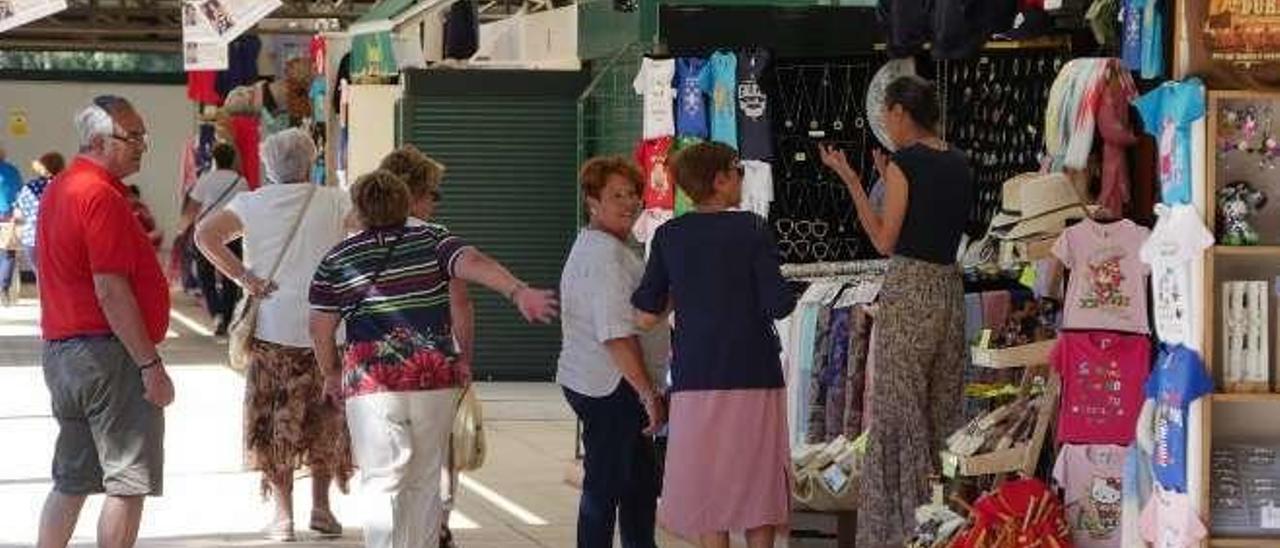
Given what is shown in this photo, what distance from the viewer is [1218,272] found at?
24.3 feet

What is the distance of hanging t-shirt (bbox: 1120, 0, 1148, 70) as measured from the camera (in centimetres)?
773

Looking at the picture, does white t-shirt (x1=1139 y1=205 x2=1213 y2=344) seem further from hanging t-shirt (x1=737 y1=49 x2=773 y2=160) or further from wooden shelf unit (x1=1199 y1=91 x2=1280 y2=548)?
hanging t-shirt (x1=737 y1=49 x2=773 y2=160)

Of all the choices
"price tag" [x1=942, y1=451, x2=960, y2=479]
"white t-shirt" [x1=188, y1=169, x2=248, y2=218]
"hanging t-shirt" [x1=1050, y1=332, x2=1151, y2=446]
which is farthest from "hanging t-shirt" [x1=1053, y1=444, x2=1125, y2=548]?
"white t-shirt" [x1=188, y1=169, x2=248, y2=218]

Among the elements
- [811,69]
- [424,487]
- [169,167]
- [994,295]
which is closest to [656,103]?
[811,69]

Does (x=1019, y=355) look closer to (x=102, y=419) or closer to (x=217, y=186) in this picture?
(x=102, y=419)

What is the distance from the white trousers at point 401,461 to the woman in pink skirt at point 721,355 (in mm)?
748

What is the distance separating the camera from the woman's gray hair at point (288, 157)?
10297mm

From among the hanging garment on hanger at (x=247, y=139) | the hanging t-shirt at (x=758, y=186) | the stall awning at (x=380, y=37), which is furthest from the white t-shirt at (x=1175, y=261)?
the hanging garment on hanger at (x=247, y=139)

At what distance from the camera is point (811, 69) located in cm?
1116

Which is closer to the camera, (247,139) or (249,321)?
(249,321)

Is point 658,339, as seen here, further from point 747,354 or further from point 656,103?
point 656,103

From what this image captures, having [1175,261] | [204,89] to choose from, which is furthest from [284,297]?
[204,89]

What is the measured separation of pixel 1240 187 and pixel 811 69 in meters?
4.01

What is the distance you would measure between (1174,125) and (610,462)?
2.20 m
